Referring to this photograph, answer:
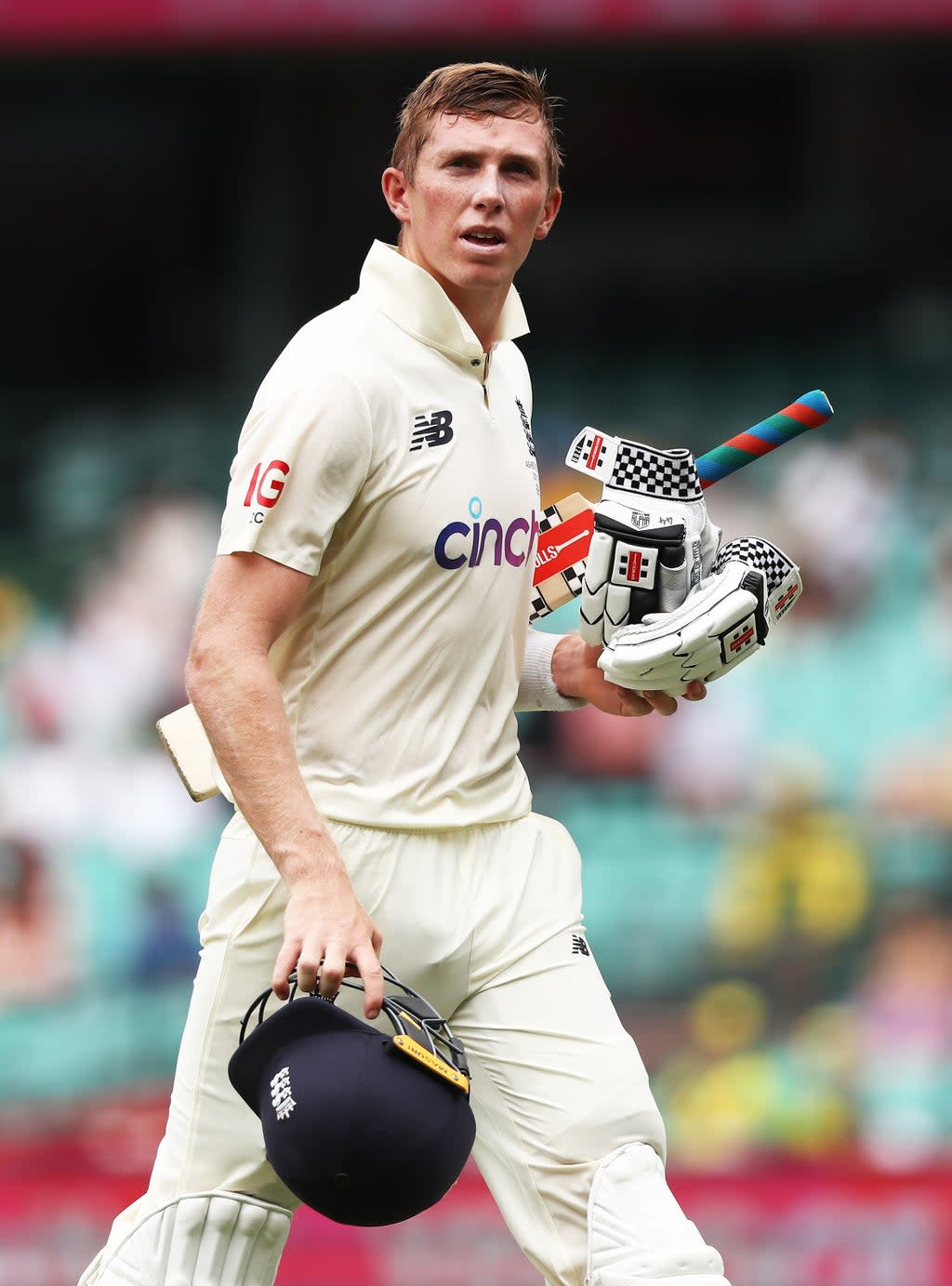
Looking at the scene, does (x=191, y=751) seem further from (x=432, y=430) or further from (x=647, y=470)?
(x=647, y=470)

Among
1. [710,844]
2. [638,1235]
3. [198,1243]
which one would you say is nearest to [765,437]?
[638,1235]

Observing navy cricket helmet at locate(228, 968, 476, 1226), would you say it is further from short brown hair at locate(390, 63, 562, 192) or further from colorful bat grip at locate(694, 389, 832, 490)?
short brown hair at locate(390, 63, 562, 192)

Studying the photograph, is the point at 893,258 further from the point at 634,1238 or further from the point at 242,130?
the point at 634,1238

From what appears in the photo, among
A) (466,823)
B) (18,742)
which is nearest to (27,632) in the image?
(18,742)

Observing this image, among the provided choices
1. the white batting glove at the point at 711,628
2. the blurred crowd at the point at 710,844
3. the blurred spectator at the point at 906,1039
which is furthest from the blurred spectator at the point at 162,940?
the white batting glove at the point at 711,628

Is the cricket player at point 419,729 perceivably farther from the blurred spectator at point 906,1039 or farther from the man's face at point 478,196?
the blurred spectator at point 906,1039

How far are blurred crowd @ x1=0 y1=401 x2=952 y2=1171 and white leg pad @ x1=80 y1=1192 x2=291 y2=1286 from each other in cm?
378

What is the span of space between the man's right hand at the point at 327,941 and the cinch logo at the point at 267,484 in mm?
450

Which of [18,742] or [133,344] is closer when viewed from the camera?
[18,742]

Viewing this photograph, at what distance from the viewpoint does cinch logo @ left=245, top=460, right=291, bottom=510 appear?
2.58 meters

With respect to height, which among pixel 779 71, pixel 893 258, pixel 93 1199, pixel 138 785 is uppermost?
pixel 779 71

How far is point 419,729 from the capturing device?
2.79m

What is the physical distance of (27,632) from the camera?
7438 millimetres

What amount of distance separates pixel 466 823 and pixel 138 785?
172 inches
